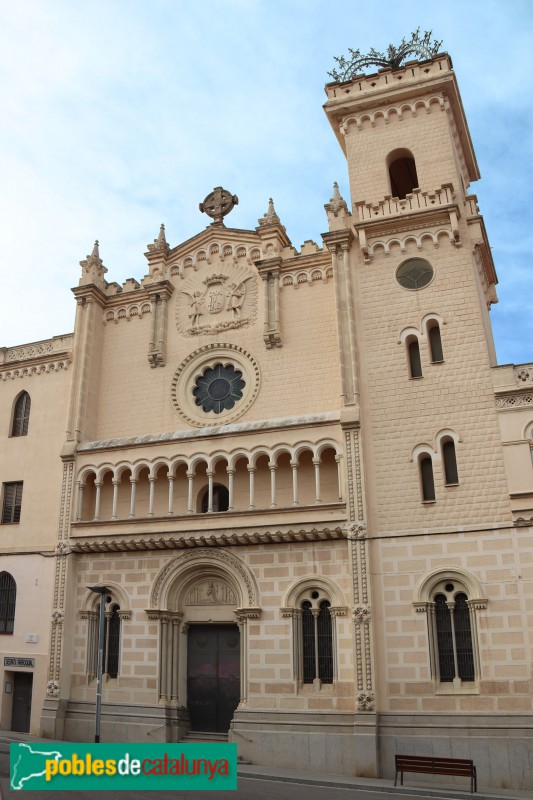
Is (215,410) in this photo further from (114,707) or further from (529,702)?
(529,702)

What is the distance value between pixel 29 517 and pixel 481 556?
17812 millimetres

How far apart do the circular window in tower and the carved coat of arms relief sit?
6.13 metres

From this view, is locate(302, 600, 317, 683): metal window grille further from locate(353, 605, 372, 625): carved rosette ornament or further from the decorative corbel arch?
locate(353, 605, 372, 625): carved rosette ornament

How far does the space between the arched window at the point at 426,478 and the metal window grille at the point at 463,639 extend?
10.7ft

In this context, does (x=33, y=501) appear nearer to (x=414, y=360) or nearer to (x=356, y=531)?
(x=356, y=531)

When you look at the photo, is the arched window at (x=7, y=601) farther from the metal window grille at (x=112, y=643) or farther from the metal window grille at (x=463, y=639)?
the metal window grille at (x=463, y=639)

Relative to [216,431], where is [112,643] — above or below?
below

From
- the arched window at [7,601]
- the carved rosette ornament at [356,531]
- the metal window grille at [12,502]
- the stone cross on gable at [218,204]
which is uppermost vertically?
the stone cross on gable at [218,204]

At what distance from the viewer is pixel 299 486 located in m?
25.7

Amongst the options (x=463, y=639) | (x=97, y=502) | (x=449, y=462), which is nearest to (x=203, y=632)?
(x=97, y=502)

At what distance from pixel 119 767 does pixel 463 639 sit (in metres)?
10.7

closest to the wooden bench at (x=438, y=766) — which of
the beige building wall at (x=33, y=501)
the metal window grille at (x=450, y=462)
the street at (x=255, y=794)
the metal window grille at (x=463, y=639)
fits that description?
the street at (x=255, y=794)

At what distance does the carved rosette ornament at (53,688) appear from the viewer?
84.4 feet

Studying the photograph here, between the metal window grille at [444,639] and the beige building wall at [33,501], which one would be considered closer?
the metal window grille at [444,639]
